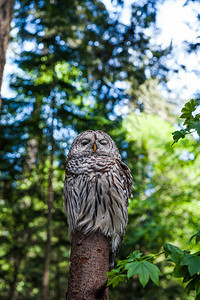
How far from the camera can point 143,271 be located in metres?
1.76

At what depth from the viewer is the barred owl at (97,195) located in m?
2.62

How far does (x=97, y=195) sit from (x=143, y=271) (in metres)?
0.96

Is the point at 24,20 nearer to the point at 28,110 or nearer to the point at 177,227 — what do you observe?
the point at 28,110

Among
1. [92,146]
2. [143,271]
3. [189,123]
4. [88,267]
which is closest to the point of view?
[143,271]

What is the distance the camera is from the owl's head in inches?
115

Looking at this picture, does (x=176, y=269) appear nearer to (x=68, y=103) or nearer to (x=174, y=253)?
(x=174, y=253)

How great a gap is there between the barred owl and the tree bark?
83mm

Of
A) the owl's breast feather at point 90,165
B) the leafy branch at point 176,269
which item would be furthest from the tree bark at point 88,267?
the owl's breast feather at point 90,165

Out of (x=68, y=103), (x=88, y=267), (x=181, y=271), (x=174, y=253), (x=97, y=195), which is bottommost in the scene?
(x=88, y=267)

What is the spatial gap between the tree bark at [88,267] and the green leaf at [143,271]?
0.57 metres

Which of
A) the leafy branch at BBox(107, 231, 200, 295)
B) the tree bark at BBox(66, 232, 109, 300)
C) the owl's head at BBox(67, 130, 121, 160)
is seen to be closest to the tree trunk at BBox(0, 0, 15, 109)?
the owl's head at BBox(67, 130, 121, 160)

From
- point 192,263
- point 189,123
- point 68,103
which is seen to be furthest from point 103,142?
point 68,103

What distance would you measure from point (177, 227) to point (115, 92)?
507 cm

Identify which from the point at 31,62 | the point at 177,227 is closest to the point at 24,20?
the point at 31,62
